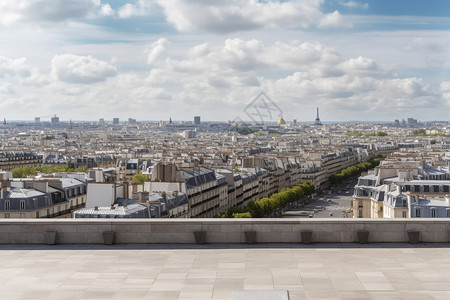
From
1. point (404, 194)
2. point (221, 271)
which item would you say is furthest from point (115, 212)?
point (221, 271)

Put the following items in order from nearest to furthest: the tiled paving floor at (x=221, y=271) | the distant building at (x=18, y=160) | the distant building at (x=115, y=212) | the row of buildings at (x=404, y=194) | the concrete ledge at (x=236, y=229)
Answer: the tiled paving floor at (x=221, y=271)
the concrete ledge at (x=236, y=229)
the distant building at (x=115, y=212)
the row of buildings at (x=404, y=194)
the distant building at (x=18, y=160)

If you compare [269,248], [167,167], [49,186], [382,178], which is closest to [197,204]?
[167,167]

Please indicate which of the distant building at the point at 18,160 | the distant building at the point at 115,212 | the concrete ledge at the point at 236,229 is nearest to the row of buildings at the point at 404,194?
the distant building at the point at 115,212

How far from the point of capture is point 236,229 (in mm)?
11836

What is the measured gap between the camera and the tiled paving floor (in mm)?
9078

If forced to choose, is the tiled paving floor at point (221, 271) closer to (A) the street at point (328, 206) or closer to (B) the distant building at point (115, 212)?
(B) the distant building at point (115, 212)

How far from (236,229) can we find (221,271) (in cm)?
184

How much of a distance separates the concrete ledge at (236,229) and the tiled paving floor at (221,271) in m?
0.22

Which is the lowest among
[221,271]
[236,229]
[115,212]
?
[115,212]

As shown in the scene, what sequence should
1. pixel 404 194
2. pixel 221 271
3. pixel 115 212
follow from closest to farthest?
pixel 221 271, pixel 115 212, pixel 404 194

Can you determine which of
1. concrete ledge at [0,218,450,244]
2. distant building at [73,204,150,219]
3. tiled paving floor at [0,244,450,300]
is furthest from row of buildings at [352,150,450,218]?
tiled paving floor at [0,244,450,300]

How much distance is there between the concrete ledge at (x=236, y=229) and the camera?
11.8 m

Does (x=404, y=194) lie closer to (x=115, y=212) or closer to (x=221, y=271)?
(x=115, y=212)

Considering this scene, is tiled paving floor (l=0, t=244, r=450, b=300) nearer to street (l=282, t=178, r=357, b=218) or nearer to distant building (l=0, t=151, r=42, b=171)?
street (l=282, t=178, r=357, b=218)
